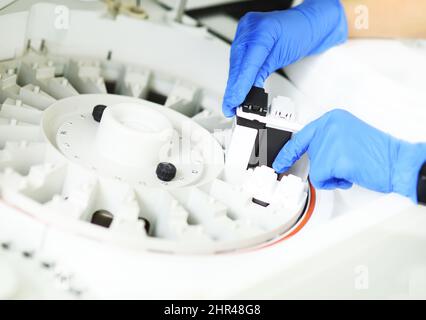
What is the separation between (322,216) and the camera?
1511 mm

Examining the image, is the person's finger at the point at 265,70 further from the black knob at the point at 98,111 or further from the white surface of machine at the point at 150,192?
the black knob at the point at 98,111

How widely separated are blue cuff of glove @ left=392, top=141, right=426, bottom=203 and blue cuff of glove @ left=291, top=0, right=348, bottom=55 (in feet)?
1.93

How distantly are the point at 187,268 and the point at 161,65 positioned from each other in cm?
107

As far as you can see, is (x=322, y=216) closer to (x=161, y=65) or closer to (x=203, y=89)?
(x=203, y=89)

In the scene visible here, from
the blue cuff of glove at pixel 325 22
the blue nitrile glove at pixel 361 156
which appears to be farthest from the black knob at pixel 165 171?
the blue cuff of glove at pixel 325 22

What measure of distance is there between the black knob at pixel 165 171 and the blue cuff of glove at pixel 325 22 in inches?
31.0

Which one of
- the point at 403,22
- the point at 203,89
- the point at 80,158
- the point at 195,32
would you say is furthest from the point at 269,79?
the point at 80,158

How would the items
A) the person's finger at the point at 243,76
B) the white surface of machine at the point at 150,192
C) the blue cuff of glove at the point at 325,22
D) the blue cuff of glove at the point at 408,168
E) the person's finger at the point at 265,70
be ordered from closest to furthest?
the white surface of machine at the point at 150,192
the blue cuff of glove at the point at 408,168
the person's finger at the point at 243,76
the person's finger at the point at 265,70
the blue cuff of glove at the point at 325,22

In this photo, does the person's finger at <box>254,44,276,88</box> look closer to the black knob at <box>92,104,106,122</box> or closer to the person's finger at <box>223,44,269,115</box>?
the person's finger at <box>223,44,269,115</box>

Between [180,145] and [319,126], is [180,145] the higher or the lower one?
the lower one

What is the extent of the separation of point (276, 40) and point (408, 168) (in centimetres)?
65

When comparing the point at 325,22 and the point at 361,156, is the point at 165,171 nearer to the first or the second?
the point at 361,156

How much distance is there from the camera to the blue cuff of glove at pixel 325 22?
189cm

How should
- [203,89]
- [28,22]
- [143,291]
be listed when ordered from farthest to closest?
[203,89] < [28,22] < [143,291]
